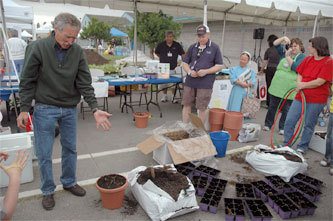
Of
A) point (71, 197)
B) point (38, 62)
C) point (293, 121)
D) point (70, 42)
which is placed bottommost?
point (71, 197)

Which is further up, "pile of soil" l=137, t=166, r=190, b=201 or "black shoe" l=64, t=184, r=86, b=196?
"pile of soil" l=137, t=166, r=190, b=201

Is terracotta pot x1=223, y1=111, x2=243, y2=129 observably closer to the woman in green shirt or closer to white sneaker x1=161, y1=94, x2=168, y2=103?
the woman in green shirt

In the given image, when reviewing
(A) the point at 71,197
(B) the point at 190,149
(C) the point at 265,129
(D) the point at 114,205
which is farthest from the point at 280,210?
(C) the point at 265,129

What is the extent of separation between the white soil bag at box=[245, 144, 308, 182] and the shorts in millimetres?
1112

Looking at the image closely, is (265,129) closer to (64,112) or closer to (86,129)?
(86,129)

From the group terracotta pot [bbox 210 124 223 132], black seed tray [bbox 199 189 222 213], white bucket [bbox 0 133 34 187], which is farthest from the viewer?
terracotta pot [bbox 210 124 223 132]

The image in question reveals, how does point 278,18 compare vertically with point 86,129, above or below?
above

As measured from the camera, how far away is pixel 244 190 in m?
2.83

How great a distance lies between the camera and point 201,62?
423 cm

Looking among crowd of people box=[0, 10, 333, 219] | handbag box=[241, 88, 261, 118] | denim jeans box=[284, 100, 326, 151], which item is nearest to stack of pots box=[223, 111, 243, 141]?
crowd of people box=[0, 10, 333, 219]

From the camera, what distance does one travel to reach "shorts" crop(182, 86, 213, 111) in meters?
4.27

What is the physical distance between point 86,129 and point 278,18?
8.26m

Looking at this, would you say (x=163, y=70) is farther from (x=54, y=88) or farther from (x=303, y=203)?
(x=303, y=203)

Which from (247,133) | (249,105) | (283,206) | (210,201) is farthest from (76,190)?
(249,105)
